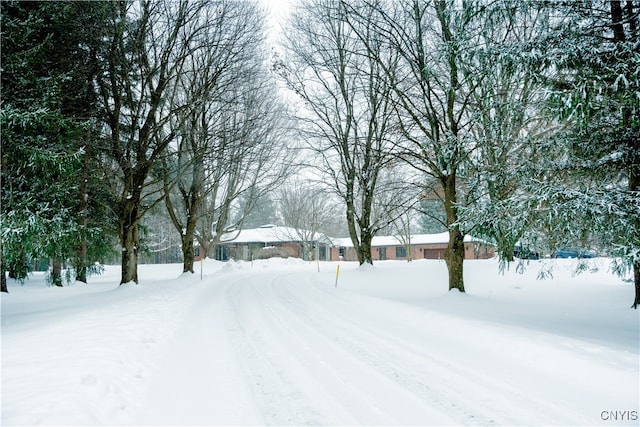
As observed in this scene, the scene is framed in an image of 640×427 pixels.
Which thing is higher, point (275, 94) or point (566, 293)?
point (275, 94)

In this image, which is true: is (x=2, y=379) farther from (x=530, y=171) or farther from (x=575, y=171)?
(x=575, y=171)

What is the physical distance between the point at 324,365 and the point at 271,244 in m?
47.7

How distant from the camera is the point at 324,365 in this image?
17.0 feet

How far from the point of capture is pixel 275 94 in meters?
21.4

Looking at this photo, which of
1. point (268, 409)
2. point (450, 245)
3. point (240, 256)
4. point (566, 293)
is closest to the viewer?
point (268, 409)

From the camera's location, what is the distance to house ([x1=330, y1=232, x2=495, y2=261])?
4828 centimetres

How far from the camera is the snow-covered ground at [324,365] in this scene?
147 inches

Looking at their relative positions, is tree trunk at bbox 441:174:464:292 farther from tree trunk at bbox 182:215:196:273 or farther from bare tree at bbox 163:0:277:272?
tree trunk at bbox 182:215:196:273

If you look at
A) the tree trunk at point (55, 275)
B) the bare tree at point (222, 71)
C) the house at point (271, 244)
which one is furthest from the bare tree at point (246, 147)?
the house at point (271, 244)

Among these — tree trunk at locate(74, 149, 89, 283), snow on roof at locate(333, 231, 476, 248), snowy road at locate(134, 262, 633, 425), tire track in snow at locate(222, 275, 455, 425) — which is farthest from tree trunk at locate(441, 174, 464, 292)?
snow on roof at locate(333, 231, 476, 248)

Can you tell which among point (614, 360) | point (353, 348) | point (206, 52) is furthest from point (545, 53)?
point (206, 52)

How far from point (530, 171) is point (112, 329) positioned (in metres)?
8.63

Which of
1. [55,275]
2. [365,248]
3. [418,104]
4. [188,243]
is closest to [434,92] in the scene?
[418,104]
